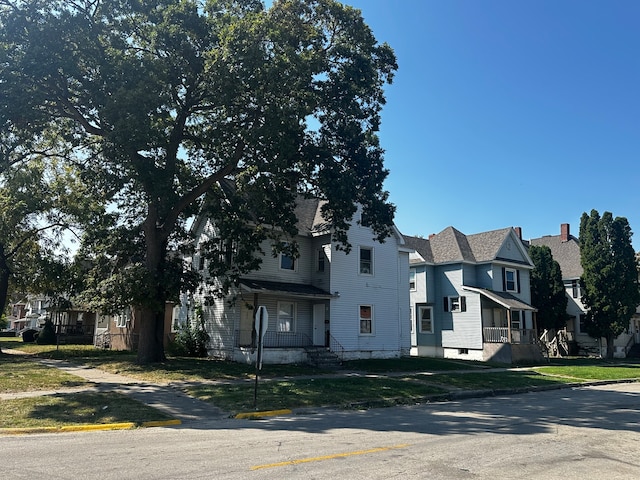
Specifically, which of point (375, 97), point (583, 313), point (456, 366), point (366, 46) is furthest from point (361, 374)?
point (583, 313)

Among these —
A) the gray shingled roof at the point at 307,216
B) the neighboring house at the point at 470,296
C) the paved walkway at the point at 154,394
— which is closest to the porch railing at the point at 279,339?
the gray shingled roof at the point at 307,216

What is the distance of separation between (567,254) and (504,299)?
16.7 metres

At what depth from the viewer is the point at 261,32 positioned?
59.9 feet

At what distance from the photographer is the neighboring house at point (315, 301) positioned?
1010 inches

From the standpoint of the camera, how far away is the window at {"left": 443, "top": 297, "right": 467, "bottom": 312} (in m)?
34.8

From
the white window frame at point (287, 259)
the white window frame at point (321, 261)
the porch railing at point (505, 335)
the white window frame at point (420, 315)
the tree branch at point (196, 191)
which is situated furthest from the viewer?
the white window frame at point (420, 315)

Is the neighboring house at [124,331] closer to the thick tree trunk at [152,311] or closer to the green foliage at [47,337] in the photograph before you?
the green foliage at [47,337]

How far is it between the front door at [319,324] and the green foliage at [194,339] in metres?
5.59

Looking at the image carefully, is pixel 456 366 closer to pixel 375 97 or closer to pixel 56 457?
pixel 375 97

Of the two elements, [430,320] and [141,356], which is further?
[430,320]

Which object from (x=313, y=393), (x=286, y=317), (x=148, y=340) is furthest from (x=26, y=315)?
(x=313, y=393)

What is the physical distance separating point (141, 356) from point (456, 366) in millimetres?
15537

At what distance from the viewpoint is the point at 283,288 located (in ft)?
85.2

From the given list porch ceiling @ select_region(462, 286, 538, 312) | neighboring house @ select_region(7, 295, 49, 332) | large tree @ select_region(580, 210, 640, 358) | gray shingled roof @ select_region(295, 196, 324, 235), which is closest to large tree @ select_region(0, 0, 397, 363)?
gray shingled roof @ select_region(295, 196, 324, 235)
